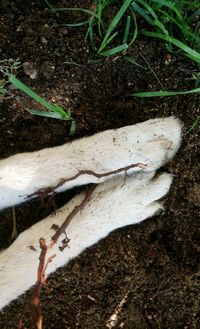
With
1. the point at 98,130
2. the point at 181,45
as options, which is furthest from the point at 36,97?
the point at 181,45

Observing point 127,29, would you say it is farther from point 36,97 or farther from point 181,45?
point 36,97

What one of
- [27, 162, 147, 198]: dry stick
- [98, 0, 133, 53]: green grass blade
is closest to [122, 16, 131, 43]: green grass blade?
[98, 0, 133, 53]: green grass blade

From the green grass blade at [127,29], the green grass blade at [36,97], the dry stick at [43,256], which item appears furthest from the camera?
the green grass blade at [127,29]

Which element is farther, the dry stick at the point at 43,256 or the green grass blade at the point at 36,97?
the green grass blade at the point at 36,97

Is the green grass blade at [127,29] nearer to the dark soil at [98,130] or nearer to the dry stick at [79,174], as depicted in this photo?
the dark soil at [98,130]

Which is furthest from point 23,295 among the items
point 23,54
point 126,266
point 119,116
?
point 23,54

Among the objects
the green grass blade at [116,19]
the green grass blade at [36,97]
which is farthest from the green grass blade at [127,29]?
the green grass blade at [36,97]

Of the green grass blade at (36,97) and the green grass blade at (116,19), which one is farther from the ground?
the green grass blade at (116,19)

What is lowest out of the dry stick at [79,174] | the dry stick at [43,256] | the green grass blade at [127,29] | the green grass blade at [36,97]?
the dry stick at [43,256]

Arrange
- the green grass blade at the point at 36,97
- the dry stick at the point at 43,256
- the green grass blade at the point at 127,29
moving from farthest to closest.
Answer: the green grass blade at the point at 127,29 < the green grass blade at the point at 36,97 < the dry stick at the point at 43,256
